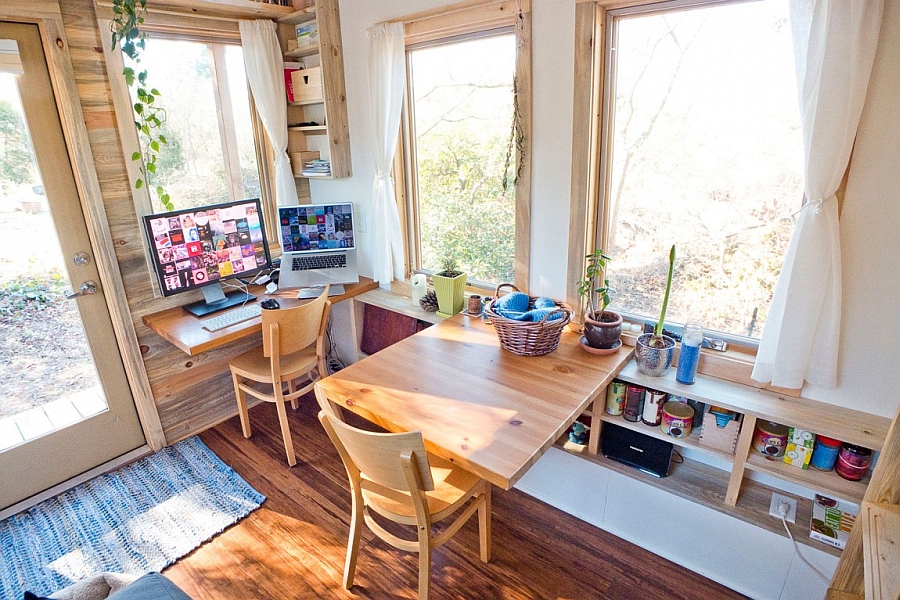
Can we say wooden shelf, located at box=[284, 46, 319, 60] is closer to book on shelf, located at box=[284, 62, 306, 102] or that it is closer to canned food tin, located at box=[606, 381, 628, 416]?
book on shelf, located at box=[284, 62, 306, 102]

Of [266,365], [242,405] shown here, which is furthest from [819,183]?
[242,405]

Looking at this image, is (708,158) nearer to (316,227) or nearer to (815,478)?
(815,478)

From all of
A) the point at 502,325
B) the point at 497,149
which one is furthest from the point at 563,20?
the point at 502,325

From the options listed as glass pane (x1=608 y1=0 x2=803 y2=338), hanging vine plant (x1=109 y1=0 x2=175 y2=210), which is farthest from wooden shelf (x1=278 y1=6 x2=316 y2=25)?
glass pane (x1=608 y1=0 x2=803 y2=338)

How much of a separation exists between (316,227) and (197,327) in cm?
83

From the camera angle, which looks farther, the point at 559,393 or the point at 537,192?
the point at 537,192

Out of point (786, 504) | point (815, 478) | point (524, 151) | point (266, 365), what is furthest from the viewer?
point (266, 365)

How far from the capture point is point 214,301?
2.59 metres

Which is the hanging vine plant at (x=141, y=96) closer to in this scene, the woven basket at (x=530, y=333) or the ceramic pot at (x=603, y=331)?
the woven basket at (x=530, y=333)

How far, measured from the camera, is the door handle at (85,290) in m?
2.29

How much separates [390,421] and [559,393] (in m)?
0.56

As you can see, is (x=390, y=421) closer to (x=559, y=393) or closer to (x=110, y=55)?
(x=559, y=393)

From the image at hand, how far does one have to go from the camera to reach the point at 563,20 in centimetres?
187

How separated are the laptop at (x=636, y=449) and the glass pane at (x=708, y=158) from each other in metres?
0.49
